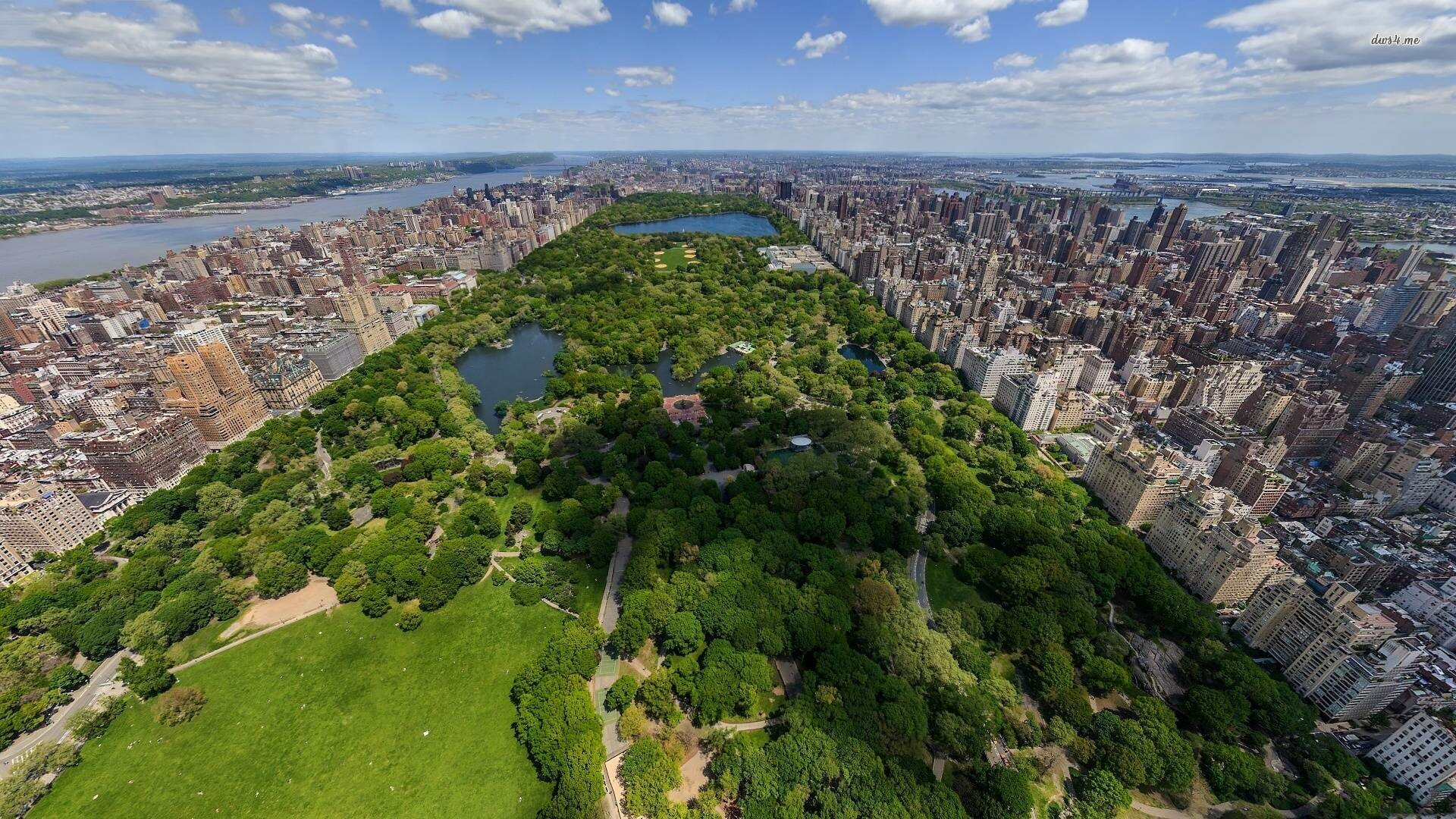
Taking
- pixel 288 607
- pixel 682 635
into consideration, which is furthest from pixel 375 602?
pixel 682 635

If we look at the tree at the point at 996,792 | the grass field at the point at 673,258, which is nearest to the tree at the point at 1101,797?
Result: the tree at the point at 996,792

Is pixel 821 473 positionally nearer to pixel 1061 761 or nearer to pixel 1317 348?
pixel 1061 761

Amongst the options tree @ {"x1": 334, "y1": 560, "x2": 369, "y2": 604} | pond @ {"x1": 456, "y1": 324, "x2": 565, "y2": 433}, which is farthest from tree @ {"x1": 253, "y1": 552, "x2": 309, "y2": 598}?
pond @ {"x1": 456, "y1": 324, "x2": 565, "y2": 433}

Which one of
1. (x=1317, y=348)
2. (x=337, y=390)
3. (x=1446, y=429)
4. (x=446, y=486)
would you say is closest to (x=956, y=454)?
(x=1446, y=429)

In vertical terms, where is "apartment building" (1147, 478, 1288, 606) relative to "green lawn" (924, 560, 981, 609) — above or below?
above

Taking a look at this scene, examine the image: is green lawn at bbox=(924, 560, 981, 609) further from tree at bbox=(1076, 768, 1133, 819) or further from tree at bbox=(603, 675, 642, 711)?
tree at bbox=(603, 675, 642, 711)

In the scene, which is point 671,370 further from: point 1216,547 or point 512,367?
point 1216,547

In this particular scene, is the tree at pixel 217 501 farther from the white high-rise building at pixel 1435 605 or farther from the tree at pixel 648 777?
the white high-rise building at pixel 1435 605
